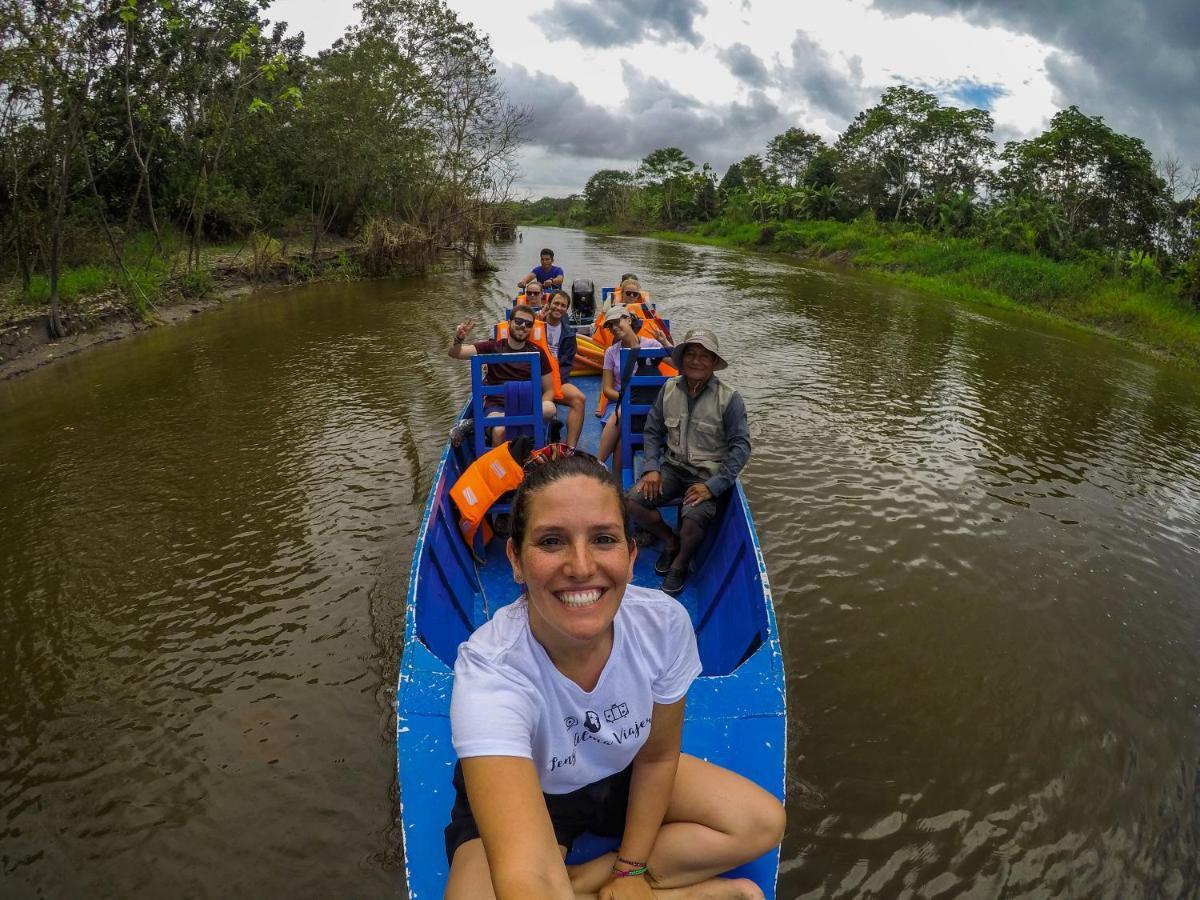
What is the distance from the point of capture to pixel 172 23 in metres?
11.2

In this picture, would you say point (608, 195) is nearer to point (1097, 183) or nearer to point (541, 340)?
point (1097, 183)

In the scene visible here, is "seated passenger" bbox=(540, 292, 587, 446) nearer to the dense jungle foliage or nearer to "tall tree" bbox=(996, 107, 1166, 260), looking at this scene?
the dense jungle foliage

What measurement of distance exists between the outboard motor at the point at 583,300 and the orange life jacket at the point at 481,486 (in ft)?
21.6

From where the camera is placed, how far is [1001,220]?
77.9ft

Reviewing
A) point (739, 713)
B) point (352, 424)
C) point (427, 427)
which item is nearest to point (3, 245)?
point (352, 424)

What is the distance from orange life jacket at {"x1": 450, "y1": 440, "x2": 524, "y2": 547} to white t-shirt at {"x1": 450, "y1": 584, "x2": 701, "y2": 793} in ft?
8.38

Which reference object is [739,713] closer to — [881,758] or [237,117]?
[881,758]

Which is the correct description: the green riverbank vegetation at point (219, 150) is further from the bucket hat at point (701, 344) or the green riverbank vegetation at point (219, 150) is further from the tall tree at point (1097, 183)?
the tall tree at point (1097, 183)

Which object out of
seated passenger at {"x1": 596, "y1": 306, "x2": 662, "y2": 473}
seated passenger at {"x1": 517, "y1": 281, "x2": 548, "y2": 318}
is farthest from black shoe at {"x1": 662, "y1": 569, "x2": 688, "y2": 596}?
seated passenger at {"x1": 517, "y1": 281, "x2": 548, "y2": 318}

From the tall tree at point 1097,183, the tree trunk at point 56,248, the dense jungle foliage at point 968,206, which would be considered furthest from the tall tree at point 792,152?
the tree trunk at point 56,248

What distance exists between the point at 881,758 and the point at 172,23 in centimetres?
1466

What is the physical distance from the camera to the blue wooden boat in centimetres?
204

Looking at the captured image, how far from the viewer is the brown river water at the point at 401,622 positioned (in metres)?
2.93

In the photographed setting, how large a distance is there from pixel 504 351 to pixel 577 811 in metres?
4.15
